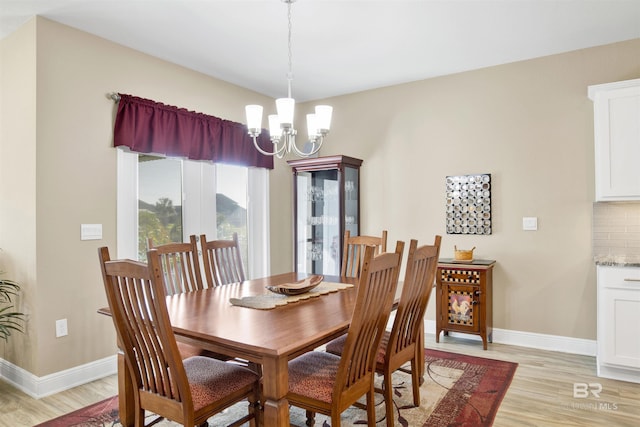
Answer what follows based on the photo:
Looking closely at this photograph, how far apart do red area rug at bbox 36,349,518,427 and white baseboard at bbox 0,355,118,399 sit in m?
0.45

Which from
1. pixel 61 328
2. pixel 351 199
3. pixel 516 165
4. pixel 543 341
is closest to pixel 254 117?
pixel 61 328

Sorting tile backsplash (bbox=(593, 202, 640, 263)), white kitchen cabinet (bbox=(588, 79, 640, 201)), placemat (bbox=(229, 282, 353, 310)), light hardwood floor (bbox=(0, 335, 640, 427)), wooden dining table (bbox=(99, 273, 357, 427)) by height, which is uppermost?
white kitchen cabinet (bbox=(588, 79, 640, 201))

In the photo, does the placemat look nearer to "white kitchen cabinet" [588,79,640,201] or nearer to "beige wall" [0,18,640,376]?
"beige wall" [0,18,640,376]

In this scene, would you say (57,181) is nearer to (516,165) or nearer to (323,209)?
(323,209)

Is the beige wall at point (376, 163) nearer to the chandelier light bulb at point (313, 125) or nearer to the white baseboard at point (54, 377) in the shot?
the white baseboard at point (54, 377)

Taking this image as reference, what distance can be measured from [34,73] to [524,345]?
460cm

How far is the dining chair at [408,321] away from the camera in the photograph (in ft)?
7.27

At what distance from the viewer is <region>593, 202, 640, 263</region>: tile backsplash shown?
341 cm

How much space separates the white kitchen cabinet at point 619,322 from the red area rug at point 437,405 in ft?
2.17

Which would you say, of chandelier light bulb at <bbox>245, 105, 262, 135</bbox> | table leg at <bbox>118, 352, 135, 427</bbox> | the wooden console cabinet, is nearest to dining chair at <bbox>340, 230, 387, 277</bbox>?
the wooden console cabinet

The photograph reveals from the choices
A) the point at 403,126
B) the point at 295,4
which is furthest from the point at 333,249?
the point at 295,4

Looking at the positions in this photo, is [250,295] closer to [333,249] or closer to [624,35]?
[333,249]

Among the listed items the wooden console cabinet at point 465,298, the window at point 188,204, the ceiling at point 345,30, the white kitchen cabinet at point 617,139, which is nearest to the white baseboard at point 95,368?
the wooden console cabinet at point 465,298

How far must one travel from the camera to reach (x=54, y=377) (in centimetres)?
295
